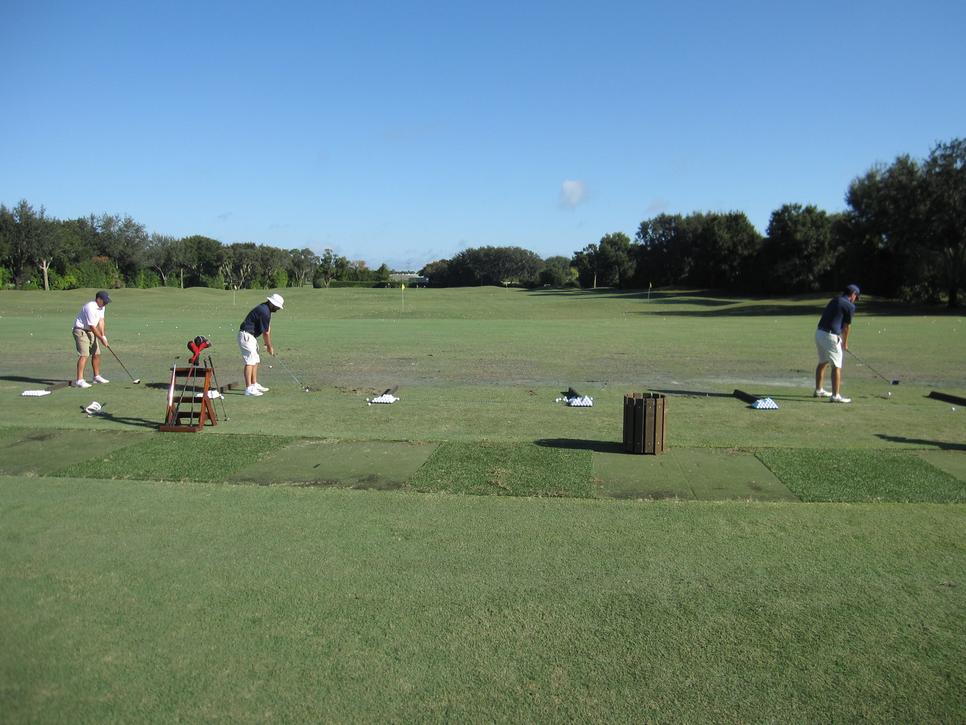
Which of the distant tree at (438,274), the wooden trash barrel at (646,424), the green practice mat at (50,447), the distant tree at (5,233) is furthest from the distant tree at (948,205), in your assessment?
the distant tree at (438,274)

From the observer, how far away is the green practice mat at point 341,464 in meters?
8.16

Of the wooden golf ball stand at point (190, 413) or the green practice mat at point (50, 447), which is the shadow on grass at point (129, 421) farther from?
the green practice mat at point (50, 447)

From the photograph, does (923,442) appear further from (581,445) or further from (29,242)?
(29,242)

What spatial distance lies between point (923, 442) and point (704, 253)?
258ft

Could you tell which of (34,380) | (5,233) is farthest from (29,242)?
(34,380)

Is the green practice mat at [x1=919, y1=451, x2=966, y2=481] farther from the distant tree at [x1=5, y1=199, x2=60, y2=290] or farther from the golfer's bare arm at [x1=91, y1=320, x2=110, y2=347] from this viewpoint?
the distant tree at [x1=5, y1=199, x2=60, y2=290]

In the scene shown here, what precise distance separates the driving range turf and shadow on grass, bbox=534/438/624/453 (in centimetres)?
7

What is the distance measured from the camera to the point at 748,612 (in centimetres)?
495

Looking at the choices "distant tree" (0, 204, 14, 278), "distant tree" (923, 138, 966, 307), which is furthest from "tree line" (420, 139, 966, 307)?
"distant tree" (0, 204, 14, 278)

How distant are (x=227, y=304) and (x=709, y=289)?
1980 inches

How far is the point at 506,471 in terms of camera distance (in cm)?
844

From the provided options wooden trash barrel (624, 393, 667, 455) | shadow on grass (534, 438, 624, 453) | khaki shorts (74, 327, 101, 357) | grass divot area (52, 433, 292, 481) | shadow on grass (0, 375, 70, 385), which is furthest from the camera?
shadow on grass (0, 375, 70, 385)

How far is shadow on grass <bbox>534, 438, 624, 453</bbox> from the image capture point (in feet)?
31.4

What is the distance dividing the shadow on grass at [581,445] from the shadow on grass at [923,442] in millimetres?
3703
